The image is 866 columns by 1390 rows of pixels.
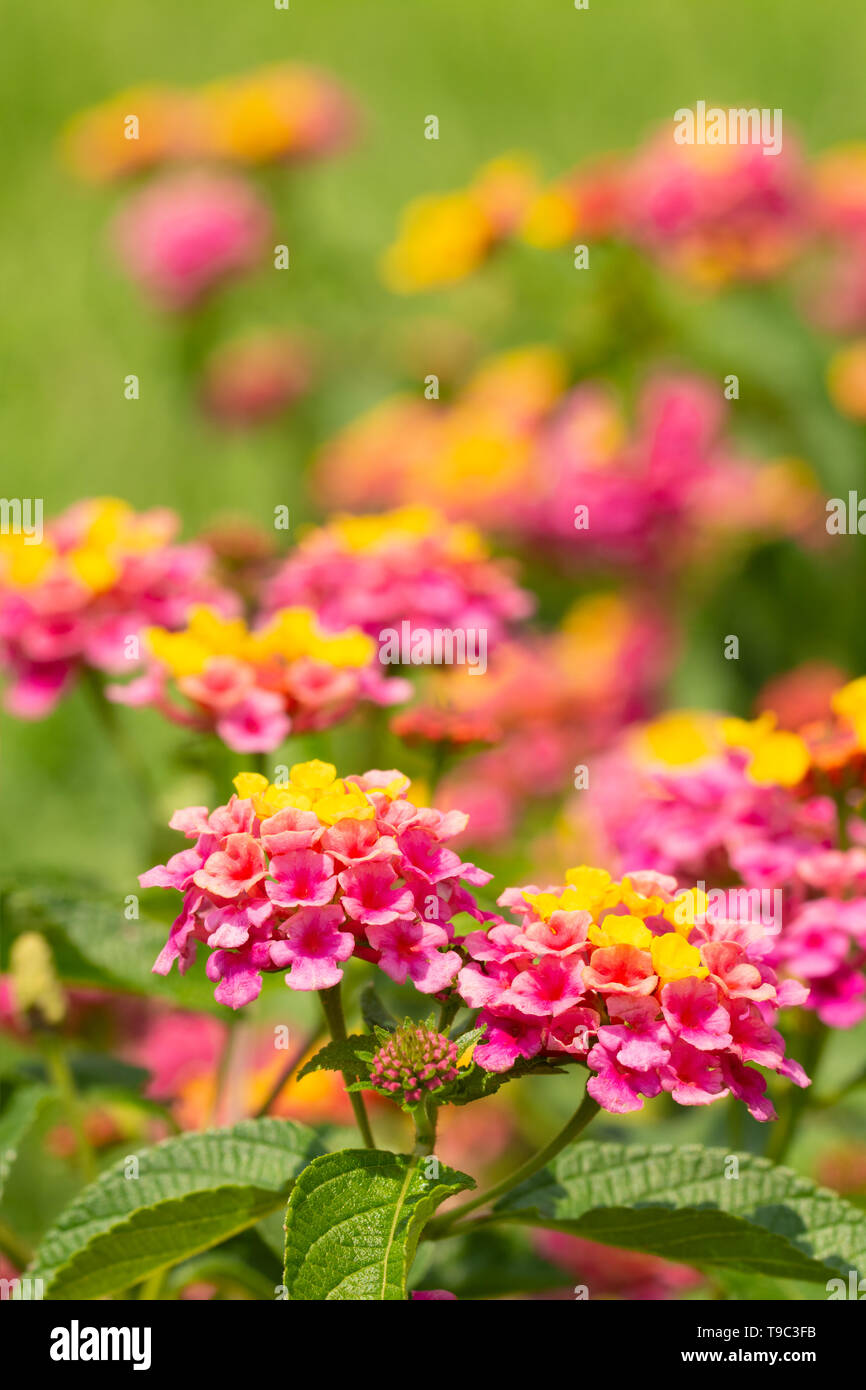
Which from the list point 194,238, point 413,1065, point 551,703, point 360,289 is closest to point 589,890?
point 413,1065

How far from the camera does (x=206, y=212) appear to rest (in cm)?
300

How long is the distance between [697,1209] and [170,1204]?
0.29 m

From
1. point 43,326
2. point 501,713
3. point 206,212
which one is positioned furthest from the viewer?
point 43,326

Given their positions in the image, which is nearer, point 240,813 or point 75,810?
point 240,813

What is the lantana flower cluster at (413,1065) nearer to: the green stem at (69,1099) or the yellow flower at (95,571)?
the green stem at (69,1099)

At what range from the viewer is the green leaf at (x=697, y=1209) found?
835mm

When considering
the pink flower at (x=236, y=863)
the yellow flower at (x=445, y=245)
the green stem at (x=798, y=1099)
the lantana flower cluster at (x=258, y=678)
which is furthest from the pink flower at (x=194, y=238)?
the pink flower at (x=236, y=863)

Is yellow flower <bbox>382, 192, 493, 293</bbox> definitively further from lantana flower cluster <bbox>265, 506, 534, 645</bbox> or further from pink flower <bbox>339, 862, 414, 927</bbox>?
pink flower <bbox>339, 862, 414, 927</bbox>

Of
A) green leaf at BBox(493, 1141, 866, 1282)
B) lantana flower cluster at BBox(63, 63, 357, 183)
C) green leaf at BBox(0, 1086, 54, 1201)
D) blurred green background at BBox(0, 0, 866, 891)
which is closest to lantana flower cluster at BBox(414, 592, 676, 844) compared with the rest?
blurred green background at BBox(0, 0, 866, 891)

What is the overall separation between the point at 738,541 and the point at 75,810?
1.16 metres

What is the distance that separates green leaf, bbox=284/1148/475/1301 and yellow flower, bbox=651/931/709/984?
0.15 metres

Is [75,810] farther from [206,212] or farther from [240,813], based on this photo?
[240,813]

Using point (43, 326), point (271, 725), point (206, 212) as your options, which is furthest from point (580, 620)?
point (43, 326)

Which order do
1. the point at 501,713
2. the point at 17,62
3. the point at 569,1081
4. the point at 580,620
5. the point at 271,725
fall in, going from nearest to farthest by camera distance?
the point at 271,725
the point at 569,1081
the point at 501,713
the point at 580,620
the point at 17,62
